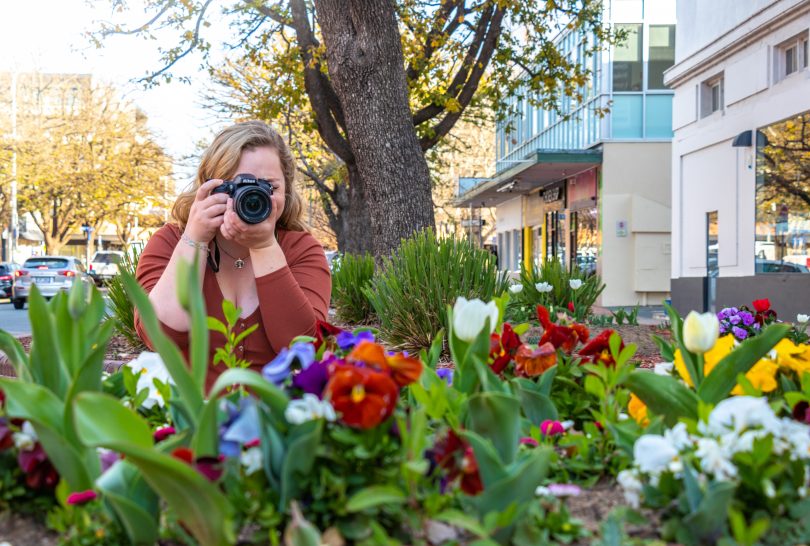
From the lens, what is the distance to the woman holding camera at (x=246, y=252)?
2.67 metres

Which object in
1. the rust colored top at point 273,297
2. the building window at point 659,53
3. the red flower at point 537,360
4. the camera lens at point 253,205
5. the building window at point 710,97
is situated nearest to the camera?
the red flower at point 537,360

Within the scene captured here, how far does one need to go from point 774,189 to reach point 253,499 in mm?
13880

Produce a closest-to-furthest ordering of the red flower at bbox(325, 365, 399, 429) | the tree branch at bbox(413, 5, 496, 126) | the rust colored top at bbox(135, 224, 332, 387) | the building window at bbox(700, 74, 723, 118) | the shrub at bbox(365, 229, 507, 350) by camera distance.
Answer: the red flower at bbox(325, 365, 399, 429) → the rust colored top at bbox(135, 224, 332, 387) → the shrub at bbox(365, 229, 507, 350) → the tree branch at bbox(413, 5, 496, 126) → the building window at bbox(700, 74, 723, 118)

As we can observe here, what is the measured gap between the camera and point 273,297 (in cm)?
277

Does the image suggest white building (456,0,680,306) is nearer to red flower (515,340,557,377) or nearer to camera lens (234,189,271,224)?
camera lens (234,189,271,224)

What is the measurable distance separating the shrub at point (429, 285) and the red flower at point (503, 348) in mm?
3560

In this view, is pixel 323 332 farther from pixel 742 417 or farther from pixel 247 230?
pixel 742 417

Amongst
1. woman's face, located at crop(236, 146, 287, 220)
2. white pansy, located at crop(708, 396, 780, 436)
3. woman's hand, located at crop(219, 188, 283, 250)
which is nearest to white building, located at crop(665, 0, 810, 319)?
woman's face, located at crop(236, 146, 287, 220)

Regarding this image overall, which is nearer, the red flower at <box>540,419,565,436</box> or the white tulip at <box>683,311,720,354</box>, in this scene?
the white tulip at <box>683,311,720,354</box>

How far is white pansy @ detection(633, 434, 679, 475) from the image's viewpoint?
1.18 metres

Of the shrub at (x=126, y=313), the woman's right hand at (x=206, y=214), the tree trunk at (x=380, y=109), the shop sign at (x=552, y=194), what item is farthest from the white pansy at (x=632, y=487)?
the shop sign at (x=552, y=194)

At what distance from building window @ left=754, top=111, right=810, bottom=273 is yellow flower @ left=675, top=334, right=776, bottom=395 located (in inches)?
470

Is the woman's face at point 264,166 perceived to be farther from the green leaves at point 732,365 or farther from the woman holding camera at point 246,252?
the green leaves at point 732,365

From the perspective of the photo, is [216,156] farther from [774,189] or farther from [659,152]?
[659,152]
